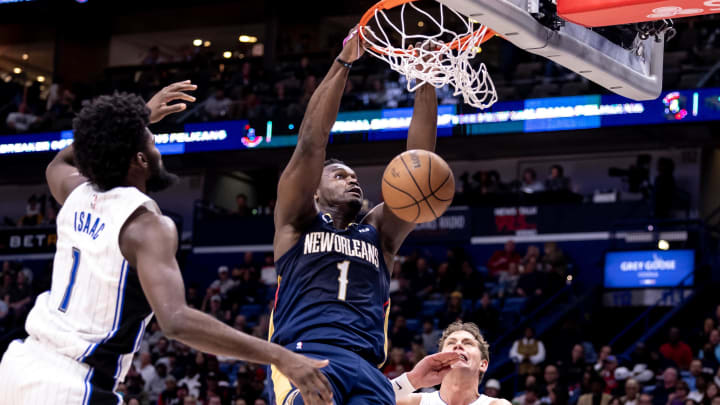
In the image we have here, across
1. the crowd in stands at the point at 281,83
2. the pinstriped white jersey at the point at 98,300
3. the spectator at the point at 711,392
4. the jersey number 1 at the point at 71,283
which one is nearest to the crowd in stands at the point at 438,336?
the spectator at the point at 711,392

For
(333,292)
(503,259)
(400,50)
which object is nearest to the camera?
(333,292)

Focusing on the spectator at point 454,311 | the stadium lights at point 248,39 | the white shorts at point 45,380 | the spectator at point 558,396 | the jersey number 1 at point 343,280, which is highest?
the stadium lights at point 248,39

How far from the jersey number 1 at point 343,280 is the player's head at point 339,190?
1.17 feet

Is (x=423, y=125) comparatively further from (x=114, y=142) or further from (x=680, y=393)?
(x=680, y=393)

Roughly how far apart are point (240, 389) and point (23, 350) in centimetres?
951

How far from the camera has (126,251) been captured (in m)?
2.94

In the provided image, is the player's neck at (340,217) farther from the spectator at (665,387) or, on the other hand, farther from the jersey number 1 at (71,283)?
the spectator at (665,387)

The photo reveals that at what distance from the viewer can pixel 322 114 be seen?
4.29 m

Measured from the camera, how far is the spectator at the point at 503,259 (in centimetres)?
1526

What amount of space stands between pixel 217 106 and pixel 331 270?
Result: 13.1m

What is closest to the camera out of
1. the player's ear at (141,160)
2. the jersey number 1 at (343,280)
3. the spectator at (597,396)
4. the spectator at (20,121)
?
the player's ear at (141,160)

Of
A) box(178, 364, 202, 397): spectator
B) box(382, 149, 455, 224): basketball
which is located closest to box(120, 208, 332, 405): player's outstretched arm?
box(382, 149, 455, 224): basketball

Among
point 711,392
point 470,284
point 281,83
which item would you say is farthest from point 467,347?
point 281,83

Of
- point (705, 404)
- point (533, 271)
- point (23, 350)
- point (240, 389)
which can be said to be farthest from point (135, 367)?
point (23, 350)
